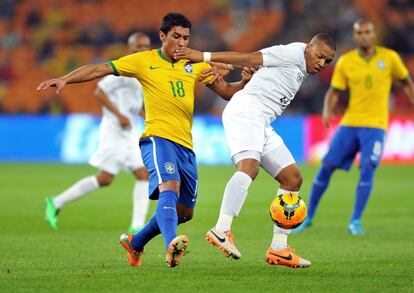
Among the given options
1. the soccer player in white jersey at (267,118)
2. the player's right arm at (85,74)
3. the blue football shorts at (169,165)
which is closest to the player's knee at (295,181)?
the soccer player in white jersey at (267,118)

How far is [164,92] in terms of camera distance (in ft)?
25.6

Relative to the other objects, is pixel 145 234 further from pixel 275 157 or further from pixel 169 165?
pixel 275 157

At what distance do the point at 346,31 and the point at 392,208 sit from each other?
46.5ft

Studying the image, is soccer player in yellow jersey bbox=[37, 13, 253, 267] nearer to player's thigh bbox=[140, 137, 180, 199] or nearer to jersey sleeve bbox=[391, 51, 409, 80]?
player's thigh bbox=[140, 137, 180, 199]

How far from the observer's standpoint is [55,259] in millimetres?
8422

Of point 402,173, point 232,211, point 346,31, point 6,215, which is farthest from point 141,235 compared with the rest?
point 346,31

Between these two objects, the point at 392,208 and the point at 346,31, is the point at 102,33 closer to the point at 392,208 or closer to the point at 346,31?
the point at 346,31

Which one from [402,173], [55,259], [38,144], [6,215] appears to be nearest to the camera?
[55,259]

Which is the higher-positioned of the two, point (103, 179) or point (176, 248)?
point (103, 179)

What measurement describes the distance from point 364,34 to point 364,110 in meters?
0.95

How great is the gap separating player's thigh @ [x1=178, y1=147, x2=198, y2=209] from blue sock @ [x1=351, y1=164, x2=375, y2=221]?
393 cm

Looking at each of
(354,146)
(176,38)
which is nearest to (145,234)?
(176,38)

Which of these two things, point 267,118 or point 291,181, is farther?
point 267,118

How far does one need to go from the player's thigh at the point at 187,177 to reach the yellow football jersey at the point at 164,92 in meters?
0.10
